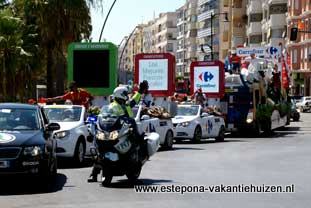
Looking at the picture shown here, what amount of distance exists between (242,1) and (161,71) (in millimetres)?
70945

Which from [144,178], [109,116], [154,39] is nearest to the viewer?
[109,116]

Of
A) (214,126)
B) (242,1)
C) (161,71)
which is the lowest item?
(214,126)

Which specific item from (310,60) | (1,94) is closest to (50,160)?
(1,94)

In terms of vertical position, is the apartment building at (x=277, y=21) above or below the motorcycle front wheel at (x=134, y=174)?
above

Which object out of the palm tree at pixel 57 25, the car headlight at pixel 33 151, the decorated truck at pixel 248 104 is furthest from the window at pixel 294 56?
the car headlight at pixel 33 151

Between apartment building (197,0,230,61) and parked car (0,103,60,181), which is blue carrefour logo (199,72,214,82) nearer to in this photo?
parked car (0,103,60,181)

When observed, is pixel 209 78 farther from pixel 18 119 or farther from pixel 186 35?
pixel 186 35

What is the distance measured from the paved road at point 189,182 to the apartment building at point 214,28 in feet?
258

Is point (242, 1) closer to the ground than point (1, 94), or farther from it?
farther from it

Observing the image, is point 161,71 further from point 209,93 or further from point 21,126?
point 21,126

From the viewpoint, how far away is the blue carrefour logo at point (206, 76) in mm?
35312

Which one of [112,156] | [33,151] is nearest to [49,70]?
[112,156]

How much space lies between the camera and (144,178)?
15.1m

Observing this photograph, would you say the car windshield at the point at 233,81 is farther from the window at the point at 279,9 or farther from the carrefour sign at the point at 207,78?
the window at the point at 279,9
